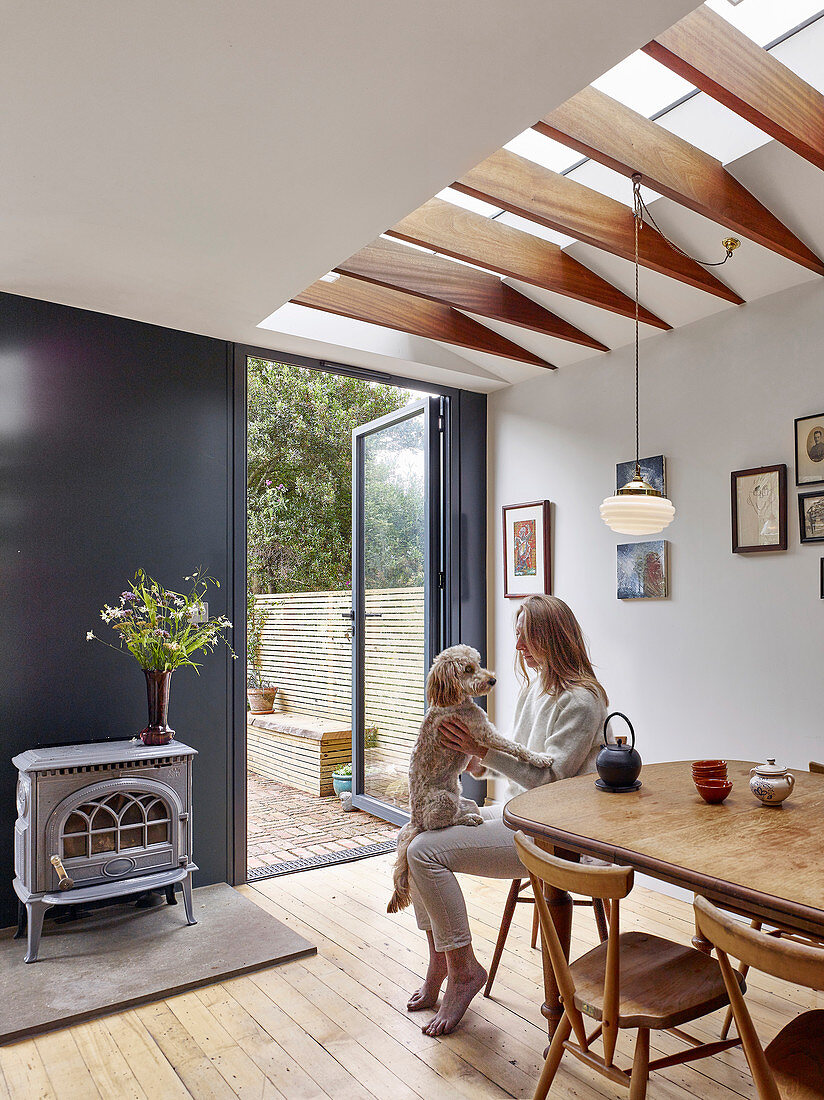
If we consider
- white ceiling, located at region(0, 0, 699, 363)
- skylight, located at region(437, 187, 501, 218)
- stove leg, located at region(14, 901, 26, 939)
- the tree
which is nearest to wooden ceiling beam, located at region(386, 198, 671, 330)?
skylight, located at region(437, 187, 501, 218)

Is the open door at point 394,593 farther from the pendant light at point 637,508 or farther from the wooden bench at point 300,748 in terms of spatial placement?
the pendant light at point 637,508

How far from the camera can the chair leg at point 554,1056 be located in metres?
1.80

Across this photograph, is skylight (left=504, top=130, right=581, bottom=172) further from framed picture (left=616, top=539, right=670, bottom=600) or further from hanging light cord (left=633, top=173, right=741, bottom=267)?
framed picture (left=616, top=539, right=670, bottom=600)

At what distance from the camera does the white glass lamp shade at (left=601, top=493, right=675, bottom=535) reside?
8.58ft

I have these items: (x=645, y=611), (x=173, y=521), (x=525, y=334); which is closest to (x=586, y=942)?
(x=645, y=611)

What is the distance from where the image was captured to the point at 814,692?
9.58ft

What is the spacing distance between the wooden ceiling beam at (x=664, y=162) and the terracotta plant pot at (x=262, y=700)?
17.1ft

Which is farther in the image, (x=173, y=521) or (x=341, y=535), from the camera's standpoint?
(x=341, y=535)

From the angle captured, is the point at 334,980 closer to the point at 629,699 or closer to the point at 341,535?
the point at 629,699

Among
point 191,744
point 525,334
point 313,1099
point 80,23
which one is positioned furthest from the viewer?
point 525,334

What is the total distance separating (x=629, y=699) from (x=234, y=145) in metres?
2.80

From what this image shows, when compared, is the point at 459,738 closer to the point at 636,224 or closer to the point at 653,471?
the point at 653,471

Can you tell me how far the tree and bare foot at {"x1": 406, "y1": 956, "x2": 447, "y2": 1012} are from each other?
503 centimetres

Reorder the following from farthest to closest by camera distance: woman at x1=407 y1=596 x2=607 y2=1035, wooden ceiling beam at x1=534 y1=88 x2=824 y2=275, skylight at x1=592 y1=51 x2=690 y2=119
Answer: skylight at x1=592 y1=51 x2=690 y2=119 → woman at x1=407 y1=596 x2=607 y2=1035 → wooden ceiling beam at x1=534 y1=88 x2=824 y2=275
